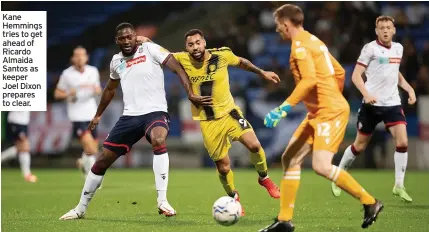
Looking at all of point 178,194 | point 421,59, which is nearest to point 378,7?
point 421,59

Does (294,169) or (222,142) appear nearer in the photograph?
(294,169)

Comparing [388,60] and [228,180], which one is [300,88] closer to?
[228,180]

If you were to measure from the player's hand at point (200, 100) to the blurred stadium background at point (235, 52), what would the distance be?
9.60 m

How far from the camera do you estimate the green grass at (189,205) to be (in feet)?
24.1

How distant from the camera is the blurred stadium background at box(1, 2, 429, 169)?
59.5 feet

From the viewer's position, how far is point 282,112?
6.24 m

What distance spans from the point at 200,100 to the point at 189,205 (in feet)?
6.21

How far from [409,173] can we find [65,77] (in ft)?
24.0

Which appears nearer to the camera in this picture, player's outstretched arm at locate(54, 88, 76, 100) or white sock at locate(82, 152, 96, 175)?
white sock at locate(82, 152, 96, 175)

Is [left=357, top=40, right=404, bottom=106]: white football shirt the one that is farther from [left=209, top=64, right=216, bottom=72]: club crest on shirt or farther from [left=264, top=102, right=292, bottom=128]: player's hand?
[left=264, top=102, right=292, bottom=128]: player's hand

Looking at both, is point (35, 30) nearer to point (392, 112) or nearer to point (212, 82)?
point (212, 82)
